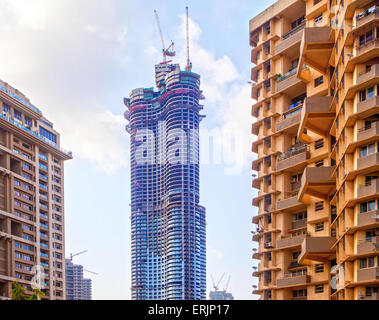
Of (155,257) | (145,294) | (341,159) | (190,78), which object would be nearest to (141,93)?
(190,78)

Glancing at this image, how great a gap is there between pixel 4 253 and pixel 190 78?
97.5m

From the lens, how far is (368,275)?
33.8 metres

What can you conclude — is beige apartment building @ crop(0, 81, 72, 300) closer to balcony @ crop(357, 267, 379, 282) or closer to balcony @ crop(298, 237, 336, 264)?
balcony @ crop(298, 237, 336, 264)

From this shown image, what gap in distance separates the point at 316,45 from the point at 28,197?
7986cm

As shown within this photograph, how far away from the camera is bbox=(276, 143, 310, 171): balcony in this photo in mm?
47006

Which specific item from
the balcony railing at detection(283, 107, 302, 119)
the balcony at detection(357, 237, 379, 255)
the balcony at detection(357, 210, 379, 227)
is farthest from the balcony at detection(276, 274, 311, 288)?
the balcony railing at detection(283, 107, 302, 119)

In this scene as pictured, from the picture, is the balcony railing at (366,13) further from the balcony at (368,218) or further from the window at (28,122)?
the window at (28,122)

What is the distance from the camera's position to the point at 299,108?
49.5 meters

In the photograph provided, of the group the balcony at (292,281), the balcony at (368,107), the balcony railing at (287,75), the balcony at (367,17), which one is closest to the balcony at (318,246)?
the balcony at (292,281)

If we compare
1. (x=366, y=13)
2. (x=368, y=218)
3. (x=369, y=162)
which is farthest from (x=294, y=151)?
(x=366, y=13)

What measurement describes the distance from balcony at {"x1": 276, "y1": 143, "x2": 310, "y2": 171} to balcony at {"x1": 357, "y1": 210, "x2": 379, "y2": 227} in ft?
39.9

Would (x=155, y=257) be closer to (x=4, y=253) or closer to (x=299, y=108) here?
(x=4, y=253)

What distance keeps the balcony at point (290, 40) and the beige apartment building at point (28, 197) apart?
64344 mm

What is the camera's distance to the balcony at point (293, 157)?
47.0 m
